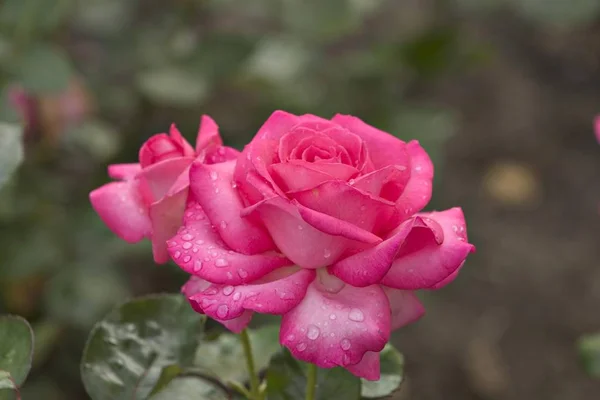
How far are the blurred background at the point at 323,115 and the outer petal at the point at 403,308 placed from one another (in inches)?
31.7

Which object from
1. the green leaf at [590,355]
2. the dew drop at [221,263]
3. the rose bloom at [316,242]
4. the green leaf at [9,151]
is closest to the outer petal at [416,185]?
the rose bloom at [316,242]

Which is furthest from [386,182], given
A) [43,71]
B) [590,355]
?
[43,71]

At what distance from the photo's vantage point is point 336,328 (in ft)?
1.53

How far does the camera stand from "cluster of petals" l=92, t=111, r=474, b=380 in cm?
47

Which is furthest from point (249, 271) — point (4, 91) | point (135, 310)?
point (4, 91)

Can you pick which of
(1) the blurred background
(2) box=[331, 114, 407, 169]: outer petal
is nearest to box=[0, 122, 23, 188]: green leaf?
(2) box=[331, 114, 407, 169]: outer petal

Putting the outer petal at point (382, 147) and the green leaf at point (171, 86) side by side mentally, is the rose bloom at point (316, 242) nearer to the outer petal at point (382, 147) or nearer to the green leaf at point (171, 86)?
the outer petal at point (382, 147)

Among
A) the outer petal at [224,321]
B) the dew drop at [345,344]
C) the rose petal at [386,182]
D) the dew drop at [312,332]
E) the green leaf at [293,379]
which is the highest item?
the rose petal at [386,182]

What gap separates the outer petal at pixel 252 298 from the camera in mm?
466

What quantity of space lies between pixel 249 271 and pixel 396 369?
8.7 inches

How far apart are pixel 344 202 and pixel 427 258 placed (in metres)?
0.07

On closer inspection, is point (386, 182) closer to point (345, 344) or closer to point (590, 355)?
point (345, 344)

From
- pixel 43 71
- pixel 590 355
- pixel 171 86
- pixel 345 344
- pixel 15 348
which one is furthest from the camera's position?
pixel 171 86

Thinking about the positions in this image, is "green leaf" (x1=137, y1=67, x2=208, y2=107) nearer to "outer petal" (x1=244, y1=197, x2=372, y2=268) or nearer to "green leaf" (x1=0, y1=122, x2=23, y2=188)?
"green leaf" (x1=0, y1=122, x2=23, y2=188)
